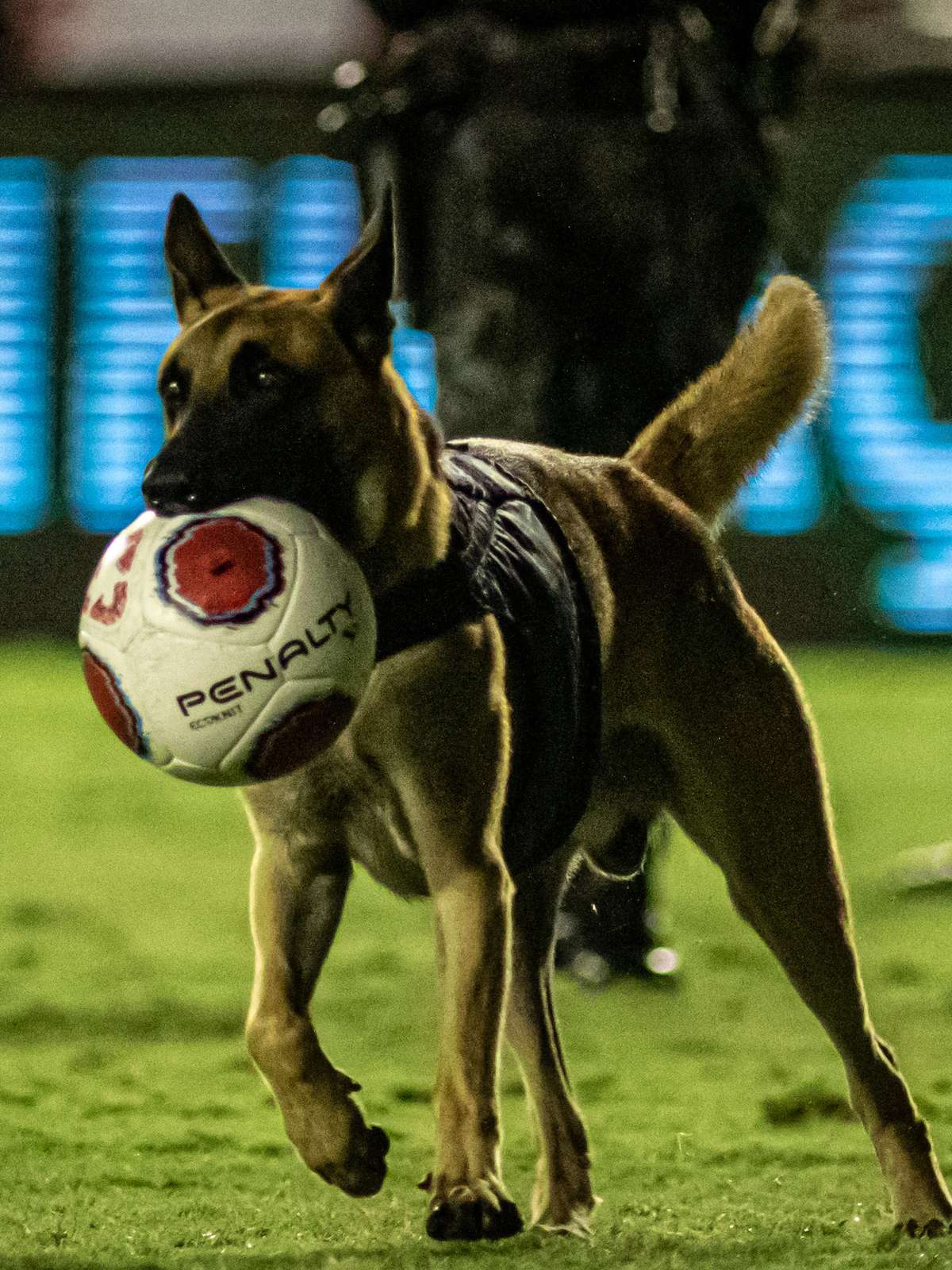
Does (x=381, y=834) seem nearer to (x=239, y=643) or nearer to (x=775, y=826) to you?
(x=239, y=643)

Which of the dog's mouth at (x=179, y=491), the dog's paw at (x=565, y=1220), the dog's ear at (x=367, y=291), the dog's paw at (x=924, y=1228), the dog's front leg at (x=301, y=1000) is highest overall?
the dog's ear at (x=367, y=291)

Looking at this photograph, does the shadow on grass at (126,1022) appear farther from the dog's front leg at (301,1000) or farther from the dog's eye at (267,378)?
the dog's eye at (267,378)

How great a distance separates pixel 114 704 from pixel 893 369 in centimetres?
1058

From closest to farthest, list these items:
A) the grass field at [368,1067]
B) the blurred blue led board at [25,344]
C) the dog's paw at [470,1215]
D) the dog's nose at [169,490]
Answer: the dog's nose at [169,490] < the dog's paw at [470,1215] < the grass field at [368,1067] < the blurred blue led board at [25,344]

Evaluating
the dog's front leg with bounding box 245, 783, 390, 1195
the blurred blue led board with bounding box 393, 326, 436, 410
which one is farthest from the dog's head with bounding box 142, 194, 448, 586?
the blurred blue led board with bounding box 393, 326, 436, 410

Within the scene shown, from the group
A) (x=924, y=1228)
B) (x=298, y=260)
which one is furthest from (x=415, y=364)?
(x=924, y=1228)

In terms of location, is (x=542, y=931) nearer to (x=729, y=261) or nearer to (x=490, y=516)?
(x=490, y=516)

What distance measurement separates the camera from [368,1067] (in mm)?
5449

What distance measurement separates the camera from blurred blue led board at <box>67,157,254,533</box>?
1289 cm

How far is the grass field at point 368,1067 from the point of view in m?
3.72

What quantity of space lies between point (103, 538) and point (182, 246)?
395 inches

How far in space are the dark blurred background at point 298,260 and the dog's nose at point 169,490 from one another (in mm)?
9970

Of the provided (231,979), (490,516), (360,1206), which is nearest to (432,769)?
(490,516)

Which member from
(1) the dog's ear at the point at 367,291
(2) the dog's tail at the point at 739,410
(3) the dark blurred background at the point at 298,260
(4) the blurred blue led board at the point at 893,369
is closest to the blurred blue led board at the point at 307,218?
(3) the dark blurred background at the point at 298,260
